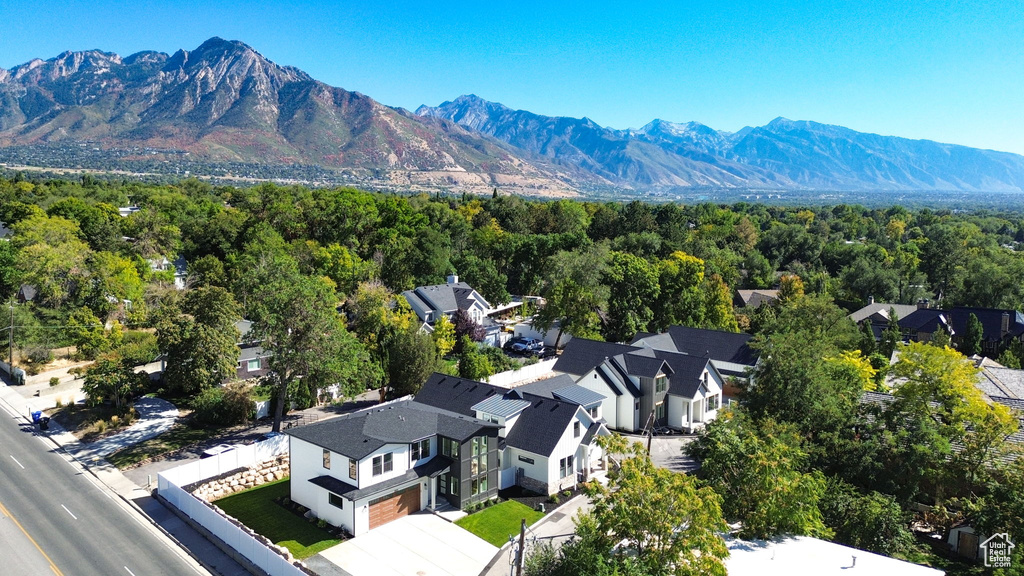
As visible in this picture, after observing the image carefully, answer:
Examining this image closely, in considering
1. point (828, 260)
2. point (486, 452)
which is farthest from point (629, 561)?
point (828, 260)

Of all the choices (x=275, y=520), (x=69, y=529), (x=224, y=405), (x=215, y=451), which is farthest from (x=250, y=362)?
(x=69, y=529)

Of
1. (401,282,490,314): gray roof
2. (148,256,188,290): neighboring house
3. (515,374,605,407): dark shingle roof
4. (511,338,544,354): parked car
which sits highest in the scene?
(148,256,188,290): neighboring house

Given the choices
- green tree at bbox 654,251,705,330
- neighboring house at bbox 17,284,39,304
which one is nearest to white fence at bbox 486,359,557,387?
green tree at bbox 654,251,705,330

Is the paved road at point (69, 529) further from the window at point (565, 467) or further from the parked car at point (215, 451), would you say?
the window at point (565, 467)

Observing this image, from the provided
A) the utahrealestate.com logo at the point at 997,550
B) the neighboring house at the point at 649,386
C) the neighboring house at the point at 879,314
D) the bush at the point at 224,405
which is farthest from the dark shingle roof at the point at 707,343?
the neighboring house at the point at 879,314

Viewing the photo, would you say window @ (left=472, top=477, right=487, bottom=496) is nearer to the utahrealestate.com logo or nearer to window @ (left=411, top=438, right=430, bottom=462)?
window @ (left=411, top=438, right=430, bottom=462)

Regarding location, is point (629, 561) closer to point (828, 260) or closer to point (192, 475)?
point (192, 475)
